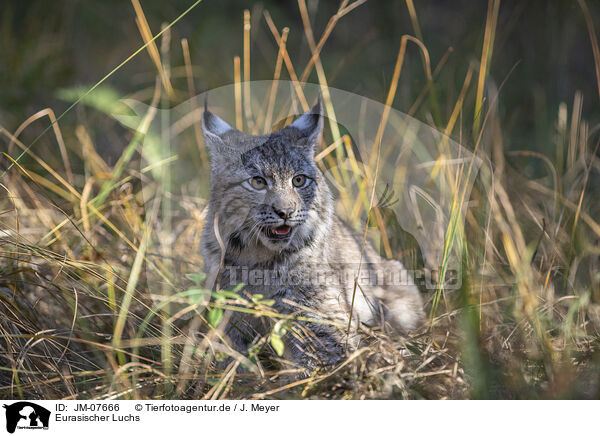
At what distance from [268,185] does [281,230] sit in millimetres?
184

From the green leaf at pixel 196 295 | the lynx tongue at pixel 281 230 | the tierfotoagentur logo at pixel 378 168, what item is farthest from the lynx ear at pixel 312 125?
the green leaf at pixel 196 295

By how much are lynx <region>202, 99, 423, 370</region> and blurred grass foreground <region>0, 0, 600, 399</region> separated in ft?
0.35

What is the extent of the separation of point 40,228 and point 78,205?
26 centimetres

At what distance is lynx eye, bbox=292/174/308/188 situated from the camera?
2084mm

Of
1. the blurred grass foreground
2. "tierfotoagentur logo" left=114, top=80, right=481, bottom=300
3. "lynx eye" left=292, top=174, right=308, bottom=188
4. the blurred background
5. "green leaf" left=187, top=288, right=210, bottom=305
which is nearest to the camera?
"green leaf" left=187, top=288, right=210, bottom=305

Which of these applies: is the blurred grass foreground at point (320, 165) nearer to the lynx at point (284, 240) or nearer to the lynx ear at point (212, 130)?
the lynx at point (284, 240)

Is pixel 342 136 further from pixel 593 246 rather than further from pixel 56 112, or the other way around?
pixel 56 112

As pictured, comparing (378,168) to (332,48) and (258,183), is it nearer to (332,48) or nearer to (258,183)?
(258,183)

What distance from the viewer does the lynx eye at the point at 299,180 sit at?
2084 millimetres
